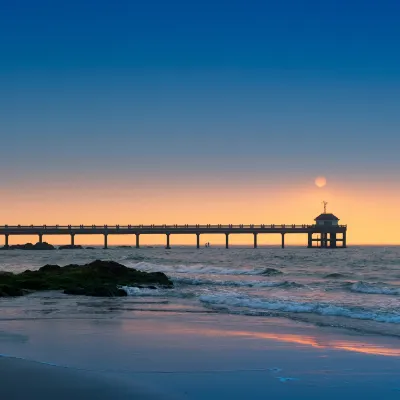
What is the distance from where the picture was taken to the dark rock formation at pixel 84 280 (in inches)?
915

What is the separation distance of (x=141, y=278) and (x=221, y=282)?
4576 mm

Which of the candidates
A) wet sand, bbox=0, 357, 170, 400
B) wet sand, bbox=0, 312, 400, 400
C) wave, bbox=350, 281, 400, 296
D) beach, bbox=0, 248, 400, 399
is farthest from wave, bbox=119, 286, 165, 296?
wet sand, bbox=0, 357, 170, 400

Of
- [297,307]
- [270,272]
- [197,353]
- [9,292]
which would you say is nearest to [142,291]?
[9,292]

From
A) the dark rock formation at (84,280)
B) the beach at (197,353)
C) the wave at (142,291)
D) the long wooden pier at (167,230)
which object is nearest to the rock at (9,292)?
the dark rock formation at (84,280)

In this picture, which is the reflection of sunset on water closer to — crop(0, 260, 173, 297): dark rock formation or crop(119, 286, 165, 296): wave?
crop(0, 260, 173, 297): dark rock formation

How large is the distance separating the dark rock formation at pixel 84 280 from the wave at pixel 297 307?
4.48m

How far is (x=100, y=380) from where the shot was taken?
7875 millimetres

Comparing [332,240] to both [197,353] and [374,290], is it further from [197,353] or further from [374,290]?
[197,353]

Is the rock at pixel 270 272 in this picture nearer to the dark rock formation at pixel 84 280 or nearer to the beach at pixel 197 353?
the dark rock formation at pixel 84 280

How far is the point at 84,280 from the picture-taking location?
27.8 metres

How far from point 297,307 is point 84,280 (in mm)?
12821

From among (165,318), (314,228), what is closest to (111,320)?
(165,318)

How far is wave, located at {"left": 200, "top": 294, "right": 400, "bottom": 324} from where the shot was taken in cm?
1589

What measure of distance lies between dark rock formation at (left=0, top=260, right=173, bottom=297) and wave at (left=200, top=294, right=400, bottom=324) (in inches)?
176
